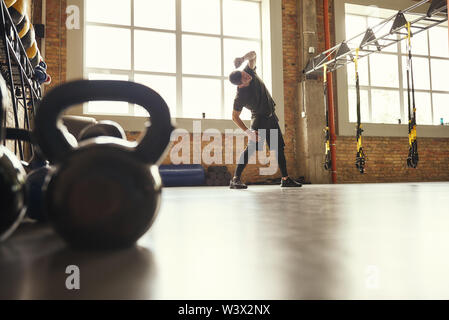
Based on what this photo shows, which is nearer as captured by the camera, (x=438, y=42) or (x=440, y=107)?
(x=440, y=107)

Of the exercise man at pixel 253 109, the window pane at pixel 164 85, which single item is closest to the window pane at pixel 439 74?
the exercise man at pixel 253 109

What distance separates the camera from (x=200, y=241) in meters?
0.73

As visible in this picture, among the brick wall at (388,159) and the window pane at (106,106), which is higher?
the window pane at (106,106)

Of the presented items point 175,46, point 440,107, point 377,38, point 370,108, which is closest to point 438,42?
point 440,107

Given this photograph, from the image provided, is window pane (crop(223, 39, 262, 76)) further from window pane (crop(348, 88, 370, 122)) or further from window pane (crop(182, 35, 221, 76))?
window pane (crop(348, 88, 370, 122))

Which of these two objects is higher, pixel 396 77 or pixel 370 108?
pixel 396 77

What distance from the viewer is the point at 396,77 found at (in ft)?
25.1

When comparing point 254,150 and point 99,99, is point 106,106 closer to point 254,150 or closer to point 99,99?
point 254,150

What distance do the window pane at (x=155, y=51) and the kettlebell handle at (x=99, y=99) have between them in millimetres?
6090

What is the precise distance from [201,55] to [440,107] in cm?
576

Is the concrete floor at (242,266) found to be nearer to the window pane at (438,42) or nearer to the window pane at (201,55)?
the window pane at (201,55)

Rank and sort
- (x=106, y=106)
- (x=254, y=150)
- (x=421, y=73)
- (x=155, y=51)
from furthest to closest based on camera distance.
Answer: (x=421, y=73) < (x=155, y=51) < (x=106, y=106) < (x=254, y=150)

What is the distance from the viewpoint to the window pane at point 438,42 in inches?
316

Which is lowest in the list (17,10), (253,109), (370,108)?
(253,109)
